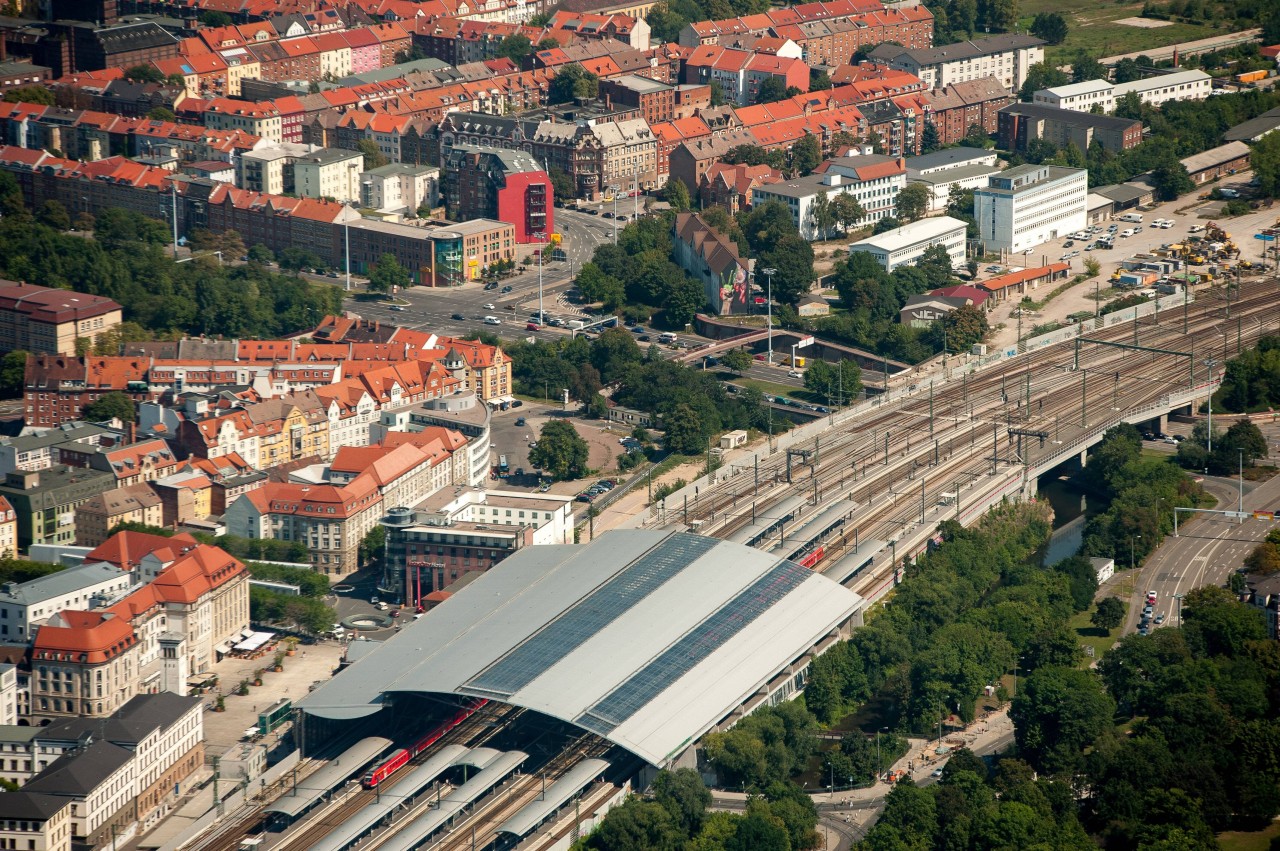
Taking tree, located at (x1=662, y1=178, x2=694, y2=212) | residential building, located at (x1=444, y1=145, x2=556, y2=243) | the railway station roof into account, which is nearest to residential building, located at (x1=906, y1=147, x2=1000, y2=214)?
tree, located at (x1=662, y1=178, x2=694, y2=212)

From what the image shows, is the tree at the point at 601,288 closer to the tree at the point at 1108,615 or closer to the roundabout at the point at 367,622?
the roundabout at the point at 367,622

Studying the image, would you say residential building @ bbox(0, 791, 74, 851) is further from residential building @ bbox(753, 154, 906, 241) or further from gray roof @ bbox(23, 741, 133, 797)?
residential building @ bbox(753, 154, 906, 241)

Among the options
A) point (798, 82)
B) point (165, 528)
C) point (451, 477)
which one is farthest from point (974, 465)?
point (798, 82)

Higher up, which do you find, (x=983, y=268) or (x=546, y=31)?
(x=546, y=31)

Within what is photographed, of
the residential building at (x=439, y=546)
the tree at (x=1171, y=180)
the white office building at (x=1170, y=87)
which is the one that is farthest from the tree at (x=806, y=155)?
the residential building at (x=439, y=546)

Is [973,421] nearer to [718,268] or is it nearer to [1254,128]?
[718,268]

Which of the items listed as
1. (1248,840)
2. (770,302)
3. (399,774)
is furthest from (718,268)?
(1248,840)

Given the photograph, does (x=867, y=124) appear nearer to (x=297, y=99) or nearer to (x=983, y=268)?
(x=983, y=268)
